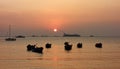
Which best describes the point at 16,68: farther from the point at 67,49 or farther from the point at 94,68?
the point at 67,49

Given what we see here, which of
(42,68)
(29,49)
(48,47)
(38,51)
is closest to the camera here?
(42,68)

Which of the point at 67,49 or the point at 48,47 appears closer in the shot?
the point at 67,49

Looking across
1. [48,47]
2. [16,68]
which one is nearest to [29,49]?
[48,47]

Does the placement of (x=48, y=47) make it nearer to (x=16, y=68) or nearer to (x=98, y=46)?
(x=98, y=46)

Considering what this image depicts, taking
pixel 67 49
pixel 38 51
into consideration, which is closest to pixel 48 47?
pixel 67 49

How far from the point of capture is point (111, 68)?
202 ft

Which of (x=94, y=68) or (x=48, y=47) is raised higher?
(x=48, y=47)

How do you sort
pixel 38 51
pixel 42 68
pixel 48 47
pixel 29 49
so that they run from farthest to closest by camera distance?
1. pixel 48 47
2. pixel 29 49
3. pixel 38 51
4. pixel 42 68

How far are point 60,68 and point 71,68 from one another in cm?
217

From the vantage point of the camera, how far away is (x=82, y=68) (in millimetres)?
61531

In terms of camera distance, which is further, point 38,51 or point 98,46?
point 98,46

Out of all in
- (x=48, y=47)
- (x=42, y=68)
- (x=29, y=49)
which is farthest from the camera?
(x=48, y=47)

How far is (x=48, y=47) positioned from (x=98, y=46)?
84.8 feet

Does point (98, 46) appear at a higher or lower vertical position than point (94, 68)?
higher
